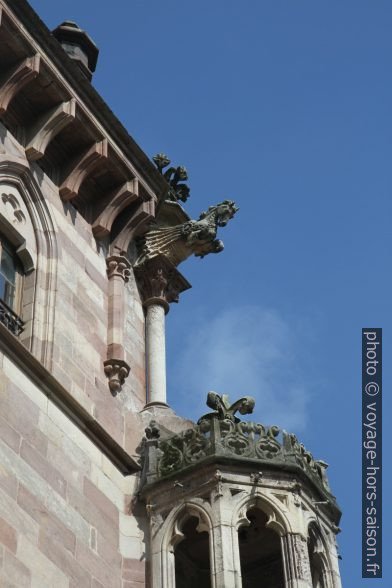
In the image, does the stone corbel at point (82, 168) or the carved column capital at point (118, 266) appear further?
the carved column capital at point (118, 266)

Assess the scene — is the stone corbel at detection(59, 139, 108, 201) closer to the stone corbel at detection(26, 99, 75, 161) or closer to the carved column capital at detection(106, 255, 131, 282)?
the stone corbel at detection(26, 99, 75, 161)

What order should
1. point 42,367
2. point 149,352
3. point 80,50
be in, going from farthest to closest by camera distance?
point 80,50 → point 149,352 → point 42,367

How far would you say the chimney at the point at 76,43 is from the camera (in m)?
22.6

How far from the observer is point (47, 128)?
18.9m

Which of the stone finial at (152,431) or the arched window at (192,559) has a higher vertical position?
the stone finial at (152,431)

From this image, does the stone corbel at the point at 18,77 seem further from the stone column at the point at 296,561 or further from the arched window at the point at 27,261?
the stone column at the point at 296,561

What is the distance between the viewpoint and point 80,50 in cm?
2275

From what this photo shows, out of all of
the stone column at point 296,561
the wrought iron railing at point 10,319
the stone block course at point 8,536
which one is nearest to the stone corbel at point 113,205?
the wrought iron railing at point 10,319

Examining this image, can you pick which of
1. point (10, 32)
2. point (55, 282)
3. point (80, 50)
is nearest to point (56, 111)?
point (10, 32)

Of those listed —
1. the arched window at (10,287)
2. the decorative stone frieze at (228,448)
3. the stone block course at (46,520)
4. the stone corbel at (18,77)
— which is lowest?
the stone block course at (46,520)

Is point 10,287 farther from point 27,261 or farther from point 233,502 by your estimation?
point 233,502

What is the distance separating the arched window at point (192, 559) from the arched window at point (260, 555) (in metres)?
0.46

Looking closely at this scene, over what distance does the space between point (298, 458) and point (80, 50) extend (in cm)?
856

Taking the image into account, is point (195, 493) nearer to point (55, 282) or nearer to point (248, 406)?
point (248, 406)
